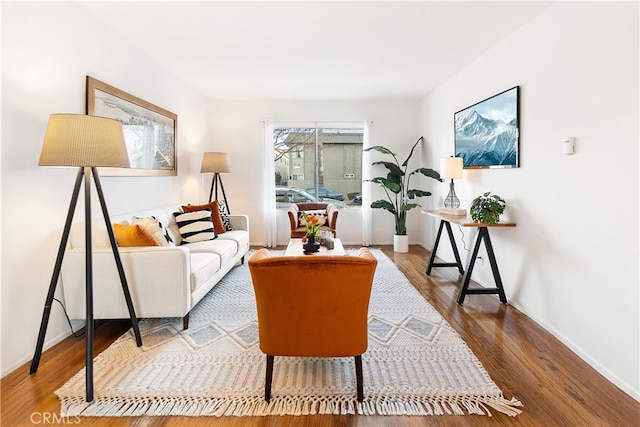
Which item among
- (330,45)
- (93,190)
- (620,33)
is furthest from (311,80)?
(620,33)

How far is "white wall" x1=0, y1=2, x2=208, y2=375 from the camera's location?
2.13 meters

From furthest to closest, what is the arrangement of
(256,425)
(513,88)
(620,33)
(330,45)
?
(330,45)
(513,88)
(620,33)
(256,425)

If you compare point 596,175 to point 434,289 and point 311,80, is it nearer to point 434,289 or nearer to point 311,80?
point 434,289

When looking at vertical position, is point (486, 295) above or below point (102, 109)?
below

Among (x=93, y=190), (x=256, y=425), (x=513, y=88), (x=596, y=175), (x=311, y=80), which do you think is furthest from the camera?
(x=311, y=80)

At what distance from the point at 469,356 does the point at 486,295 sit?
4.66ft

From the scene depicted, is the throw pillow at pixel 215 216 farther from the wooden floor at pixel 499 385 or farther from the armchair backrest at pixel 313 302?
the armchair backrest at pixel 313 302

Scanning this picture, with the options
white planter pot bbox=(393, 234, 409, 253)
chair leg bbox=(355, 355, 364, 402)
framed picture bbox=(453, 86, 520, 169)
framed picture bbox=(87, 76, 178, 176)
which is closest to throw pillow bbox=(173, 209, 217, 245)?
framed picture bbox=(87, 76, 178, 176)

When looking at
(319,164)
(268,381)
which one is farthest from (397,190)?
(268,381)

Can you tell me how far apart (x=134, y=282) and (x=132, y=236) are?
38cm

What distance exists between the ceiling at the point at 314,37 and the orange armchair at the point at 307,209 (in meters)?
1.82

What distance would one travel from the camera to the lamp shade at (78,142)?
2025mm

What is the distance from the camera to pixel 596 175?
224cm

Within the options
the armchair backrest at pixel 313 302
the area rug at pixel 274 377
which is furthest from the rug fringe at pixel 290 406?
the armchair backrest at pixel 313 302
